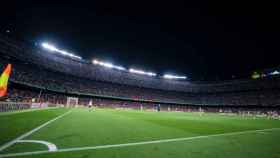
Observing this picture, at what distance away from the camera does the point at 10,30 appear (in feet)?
106

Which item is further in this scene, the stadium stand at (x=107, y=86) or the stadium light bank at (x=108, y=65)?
the stadium light bank at (x=108, y=65)

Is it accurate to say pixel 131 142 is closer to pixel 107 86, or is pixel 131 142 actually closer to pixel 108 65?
pixel 107 86

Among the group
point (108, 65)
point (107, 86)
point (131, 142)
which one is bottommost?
point (131, 142)

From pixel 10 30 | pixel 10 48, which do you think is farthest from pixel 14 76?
pixel 10 30

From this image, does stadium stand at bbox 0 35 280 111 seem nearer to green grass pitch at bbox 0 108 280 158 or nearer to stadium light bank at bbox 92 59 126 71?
stadium light bank at bbox 92 59 126 71

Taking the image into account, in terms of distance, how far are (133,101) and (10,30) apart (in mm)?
38655

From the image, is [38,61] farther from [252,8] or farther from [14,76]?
[252,8]

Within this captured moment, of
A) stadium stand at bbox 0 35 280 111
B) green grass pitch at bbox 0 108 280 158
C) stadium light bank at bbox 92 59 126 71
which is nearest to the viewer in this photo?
green grass pitch at bbox 0 108 280 158

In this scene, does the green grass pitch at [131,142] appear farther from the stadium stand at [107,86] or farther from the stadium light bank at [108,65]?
the stadium light bank at [108,65]

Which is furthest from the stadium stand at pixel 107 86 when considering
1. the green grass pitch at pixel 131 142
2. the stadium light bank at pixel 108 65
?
the green grass pitch at pixel 131 142

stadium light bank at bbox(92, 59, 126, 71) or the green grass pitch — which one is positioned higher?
stadium light bank at bbox(92, 59, 126, 71)

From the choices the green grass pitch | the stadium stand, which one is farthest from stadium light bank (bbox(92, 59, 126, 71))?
the green grass pitch

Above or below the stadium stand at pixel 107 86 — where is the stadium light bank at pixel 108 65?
above

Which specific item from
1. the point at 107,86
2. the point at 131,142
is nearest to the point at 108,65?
the point at 107,86
